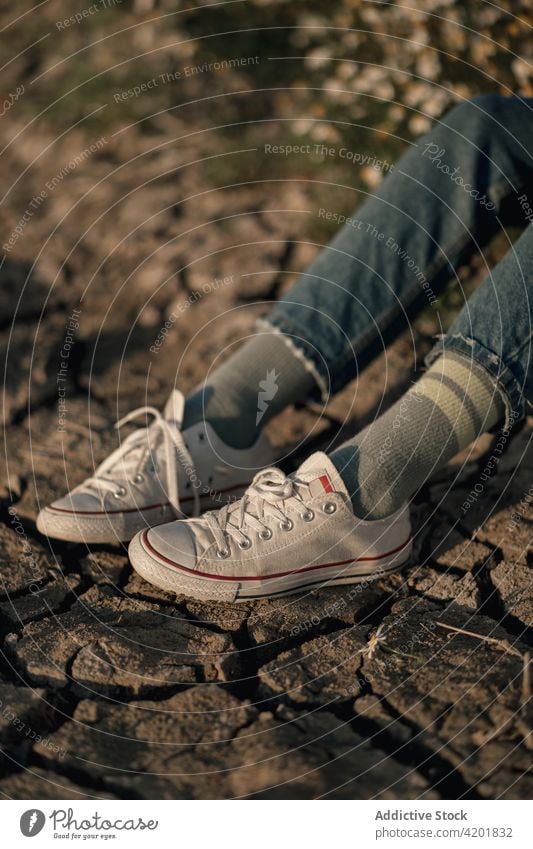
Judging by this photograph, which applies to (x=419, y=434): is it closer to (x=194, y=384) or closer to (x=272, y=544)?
(x=272, y=544)

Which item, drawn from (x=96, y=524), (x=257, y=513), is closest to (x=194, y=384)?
(x=96, y=524)

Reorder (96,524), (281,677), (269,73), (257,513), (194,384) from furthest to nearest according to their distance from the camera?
(269,73)
(194,384)
(96,524)
(257,513)
(281,677)

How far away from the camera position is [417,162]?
1891 mm

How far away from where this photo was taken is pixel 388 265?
74.5 inches

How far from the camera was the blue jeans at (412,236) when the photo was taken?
1.85 meters

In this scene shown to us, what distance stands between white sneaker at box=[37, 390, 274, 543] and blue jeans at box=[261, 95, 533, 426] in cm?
30

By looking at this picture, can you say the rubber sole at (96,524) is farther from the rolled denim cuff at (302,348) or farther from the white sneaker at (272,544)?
the rolled denim cuff at (302,348)

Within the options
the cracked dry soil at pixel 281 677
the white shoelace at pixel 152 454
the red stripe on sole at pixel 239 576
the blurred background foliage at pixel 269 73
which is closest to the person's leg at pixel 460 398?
the red stripe on sole at pixel 239 576

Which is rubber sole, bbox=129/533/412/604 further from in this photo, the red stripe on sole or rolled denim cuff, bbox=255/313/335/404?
rolled denim cuff, bbox=255/313/335/404

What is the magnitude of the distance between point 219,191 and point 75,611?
1.99m

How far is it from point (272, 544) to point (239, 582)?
10 cm

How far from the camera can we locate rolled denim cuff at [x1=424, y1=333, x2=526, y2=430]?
5.21ft

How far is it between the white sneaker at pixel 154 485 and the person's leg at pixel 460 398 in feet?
1.15
